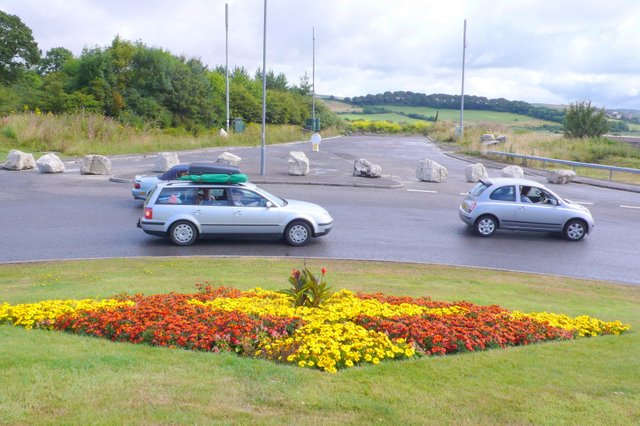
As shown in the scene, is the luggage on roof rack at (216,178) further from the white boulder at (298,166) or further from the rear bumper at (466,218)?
the white boulder at (298,166)

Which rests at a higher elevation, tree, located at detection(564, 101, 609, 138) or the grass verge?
tree, located at detection(564, 101, 609, 138)

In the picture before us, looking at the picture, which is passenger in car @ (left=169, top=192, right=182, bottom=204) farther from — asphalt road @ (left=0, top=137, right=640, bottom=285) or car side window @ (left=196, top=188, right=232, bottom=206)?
asphalt road @ (left=0, top=137, right=640, bottom=285)

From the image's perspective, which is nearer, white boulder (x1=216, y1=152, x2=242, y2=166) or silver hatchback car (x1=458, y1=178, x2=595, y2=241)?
silver hatchback car (x1=458, y1=178, x2=595, y2=241)

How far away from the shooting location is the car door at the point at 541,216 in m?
17.5

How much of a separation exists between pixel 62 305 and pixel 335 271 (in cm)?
559

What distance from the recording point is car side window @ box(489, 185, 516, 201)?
1789 cm

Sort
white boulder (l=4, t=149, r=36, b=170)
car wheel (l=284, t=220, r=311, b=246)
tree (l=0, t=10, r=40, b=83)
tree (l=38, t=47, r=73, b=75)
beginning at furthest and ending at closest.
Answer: tree (l=38, t=47, r=73, b=75) < tree (l=0, t=10, r=40, b=83) < white boulder (l=4, t=149, r=36, b=170) < car wheel (l=284, t=220, r=311, b=246)

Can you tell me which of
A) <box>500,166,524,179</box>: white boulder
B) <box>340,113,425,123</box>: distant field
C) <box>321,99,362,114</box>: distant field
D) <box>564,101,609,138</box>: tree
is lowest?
<box>500,166,524,179</box>: white boulder

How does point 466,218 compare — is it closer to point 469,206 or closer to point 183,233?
point 469,206

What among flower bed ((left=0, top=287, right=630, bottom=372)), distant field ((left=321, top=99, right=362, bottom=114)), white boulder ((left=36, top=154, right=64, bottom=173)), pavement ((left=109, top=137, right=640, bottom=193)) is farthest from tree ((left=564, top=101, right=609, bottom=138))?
distant field ((left=321, top=99, right=362, bottom=114))

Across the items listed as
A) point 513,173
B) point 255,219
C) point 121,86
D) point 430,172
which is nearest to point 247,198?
point 255,219

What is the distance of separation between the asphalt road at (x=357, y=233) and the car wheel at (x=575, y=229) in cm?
26

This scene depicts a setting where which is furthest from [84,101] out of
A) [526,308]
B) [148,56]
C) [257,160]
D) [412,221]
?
[526,308]

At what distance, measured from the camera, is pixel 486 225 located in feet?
57.9
